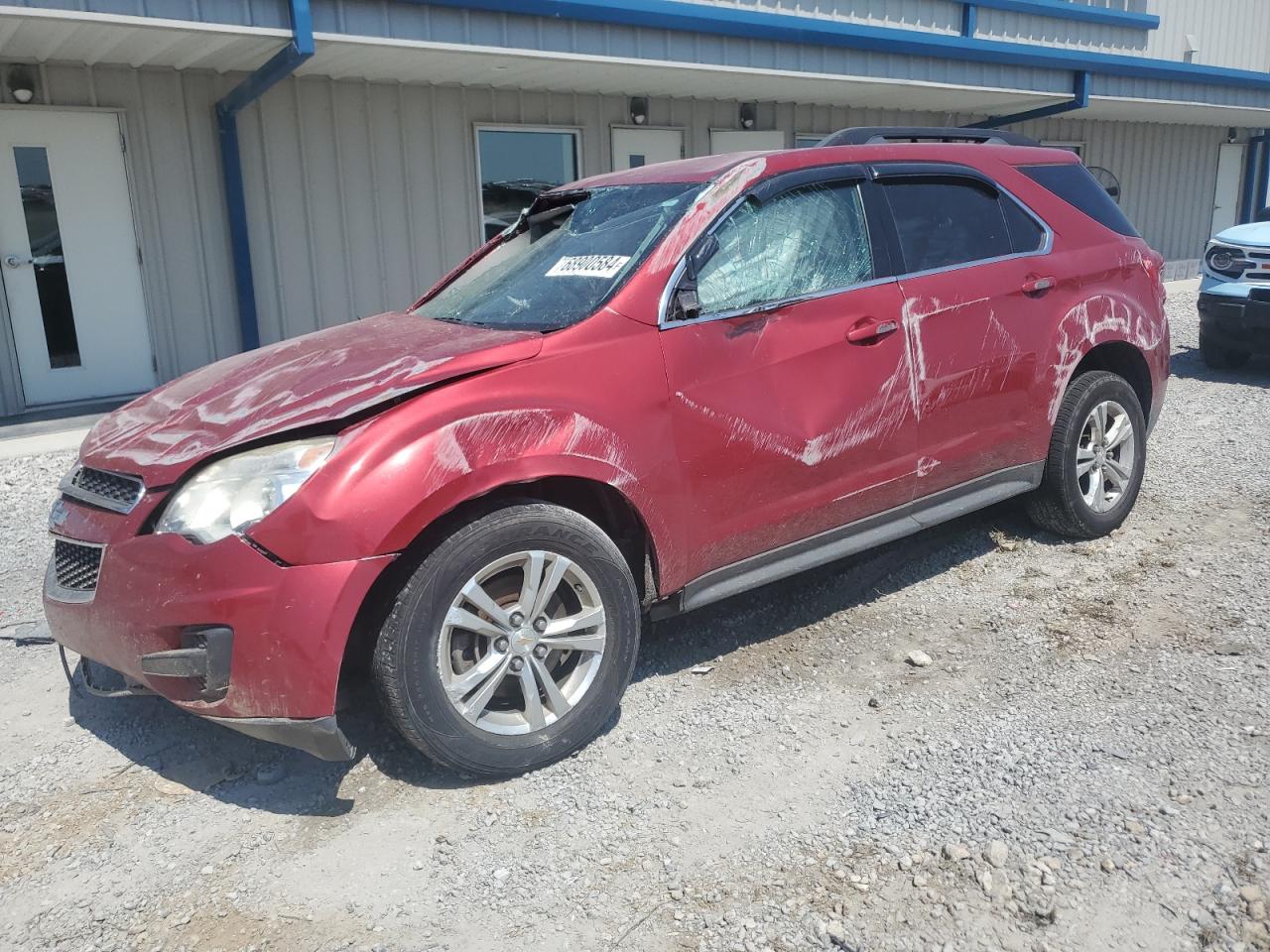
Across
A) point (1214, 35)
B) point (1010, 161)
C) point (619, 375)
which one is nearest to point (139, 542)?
point (619, 375)

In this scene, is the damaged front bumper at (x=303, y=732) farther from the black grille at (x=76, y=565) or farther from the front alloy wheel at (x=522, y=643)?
the black grille at (x=76, y=565)

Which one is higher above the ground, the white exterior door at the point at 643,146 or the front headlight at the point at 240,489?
the white exterior door at the point at 643,146

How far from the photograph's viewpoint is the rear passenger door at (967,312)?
402 cm

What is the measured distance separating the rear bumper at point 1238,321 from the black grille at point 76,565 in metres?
8.67

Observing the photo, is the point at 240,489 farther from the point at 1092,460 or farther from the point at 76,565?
the point at 1092,460

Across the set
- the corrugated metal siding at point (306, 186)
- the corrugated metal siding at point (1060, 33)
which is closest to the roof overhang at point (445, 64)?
the corrugated metal siding at point (306, 186)

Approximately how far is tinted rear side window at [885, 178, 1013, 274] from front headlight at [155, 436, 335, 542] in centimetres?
243

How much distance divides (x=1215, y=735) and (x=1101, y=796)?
1.93 ft

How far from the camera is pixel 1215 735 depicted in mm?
3184

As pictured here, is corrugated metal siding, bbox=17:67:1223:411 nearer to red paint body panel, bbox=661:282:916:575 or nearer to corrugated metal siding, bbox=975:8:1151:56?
corrugated metal siding, bbox=975:8:1151:56

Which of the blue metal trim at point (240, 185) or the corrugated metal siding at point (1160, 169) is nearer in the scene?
the blue metal trim at point (240, 185)

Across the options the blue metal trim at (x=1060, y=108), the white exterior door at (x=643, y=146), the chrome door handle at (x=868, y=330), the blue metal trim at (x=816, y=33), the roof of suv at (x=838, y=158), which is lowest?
the chrome door handle at (x=868, y=330)

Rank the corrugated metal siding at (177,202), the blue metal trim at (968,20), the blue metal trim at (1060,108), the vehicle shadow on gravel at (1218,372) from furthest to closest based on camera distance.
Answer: the blue metal trim at (968,20)
the blue metal trim at (1060,108)
the vehicle shadow on gravel at (1218,372)
the corrugated metal siding at (177,202)

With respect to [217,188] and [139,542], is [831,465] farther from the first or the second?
[217,188]
